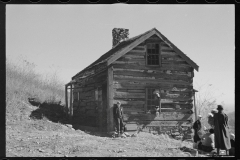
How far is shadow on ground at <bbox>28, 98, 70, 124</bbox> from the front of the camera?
18.3 meters

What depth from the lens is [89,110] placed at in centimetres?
1928

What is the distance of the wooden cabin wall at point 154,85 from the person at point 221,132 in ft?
20.1

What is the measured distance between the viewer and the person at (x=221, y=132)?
33.8 ft

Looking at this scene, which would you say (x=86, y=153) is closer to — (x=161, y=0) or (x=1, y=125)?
(x=1, y=125)

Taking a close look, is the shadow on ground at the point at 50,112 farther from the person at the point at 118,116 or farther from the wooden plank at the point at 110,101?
the person at the point at 118,116

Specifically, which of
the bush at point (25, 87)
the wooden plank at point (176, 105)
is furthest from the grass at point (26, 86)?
the wooden plank at point (176, 105)

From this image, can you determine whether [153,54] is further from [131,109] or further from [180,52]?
[131,109]

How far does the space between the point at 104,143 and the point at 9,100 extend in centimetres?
898

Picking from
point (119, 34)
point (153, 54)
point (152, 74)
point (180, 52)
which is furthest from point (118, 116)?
point (119, 34)

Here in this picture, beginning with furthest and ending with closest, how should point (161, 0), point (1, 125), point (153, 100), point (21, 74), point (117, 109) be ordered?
point (21, 74), point (153, 100), point (117, 109), point (1, 125), point (161, 0)

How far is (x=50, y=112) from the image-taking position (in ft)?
64.5

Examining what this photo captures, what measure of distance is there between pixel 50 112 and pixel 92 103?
3.16 meters

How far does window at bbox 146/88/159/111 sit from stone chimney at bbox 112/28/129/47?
7227 mm

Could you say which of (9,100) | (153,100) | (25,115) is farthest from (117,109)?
(9,100)
